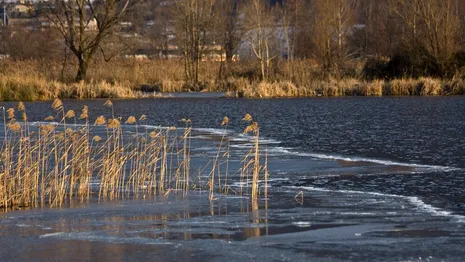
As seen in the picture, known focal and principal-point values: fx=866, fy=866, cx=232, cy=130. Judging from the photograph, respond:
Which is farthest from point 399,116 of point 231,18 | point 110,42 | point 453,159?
point 231,18

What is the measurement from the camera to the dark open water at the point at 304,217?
6715mm

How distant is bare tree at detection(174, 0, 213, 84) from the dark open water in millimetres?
25630

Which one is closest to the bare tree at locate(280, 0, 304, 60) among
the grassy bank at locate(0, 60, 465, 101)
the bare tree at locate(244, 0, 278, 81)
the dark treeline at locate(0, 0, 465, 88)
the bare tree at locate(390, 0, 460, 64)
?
the dark treeline at locate(0, 0, 465, 88)

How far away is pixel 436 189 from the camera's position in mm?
9586

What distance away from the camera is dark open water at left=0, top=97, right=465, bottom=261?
671 cm

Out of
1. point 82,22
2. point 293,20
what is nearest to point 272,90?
point 82,22

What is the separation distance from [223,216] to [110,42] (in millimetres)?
33834

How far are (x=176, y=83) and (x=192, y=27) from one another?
4.97m

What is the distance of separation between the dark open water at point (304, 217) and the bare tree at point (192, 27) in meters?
25.6

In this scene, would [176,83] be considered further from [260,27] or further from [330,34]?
[330,34]

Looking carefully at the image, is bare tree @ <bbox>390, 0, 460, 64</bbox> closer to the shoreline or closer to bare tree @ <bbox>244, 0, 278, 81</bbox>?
the shoreline

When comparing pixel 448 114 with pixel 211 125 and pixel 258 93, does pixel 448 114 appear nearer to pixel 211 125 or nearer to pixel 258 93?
pixel 211 125

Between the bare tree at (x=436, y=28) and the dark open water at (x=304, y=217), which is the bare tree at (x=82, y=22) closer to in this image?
the bare tree at (x=436, y=28)

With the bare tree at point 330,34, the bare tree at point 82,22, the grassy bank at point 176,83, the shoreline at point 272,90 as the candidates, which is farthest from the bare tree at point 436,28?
the bare tree at point 82,22
